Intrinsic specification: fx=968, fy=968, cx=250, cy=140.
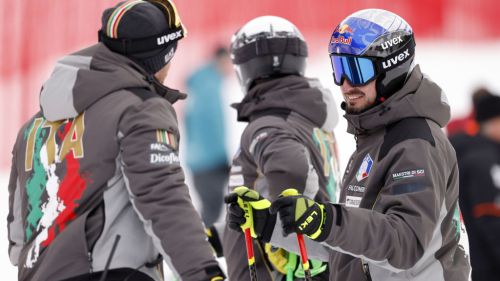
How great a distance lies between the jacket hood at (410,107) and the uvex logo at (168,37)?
0.89 m

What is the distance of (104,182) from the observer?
3488 millimetres

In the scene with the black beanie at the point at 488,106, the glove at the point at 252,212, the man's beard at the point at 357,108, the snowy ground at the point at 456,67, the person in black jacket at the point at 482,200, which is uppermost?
the man's beard at the point at 357,108

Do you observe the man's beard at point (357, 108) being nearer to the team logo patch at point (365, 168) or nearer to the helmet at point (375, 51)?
the helmet at point (375, 51)

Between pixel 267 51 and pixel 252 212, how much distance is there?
1.62 metres

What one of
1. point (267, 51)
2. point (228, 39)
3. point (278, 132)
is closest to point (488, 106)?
point (267, 51)

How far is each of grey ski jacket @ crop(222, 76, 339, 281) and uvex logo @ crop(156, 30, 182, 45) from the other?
0.65 metres

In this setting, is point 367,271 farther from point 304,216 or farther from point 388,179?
point 304,216

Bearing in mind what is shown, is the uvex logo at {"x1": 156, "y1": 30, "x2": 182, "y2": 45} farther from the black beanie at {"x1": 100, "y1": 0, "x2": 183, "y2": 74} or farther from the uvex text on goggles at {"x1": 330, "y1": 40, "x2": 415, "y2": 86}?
the uvex text on goggles at {"x1": 330, "y1": 40, "x2": 415, "y2": 86}

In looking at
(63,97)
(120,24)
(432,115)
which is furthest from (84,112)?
(432,115)

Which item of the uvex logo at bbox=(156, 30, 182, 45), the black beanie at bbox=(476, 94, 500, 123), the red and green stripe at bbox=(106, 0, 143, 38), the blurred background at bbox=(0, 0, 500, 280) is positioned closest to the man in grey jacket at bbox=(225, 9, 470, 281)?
the uvex logo at bbox=(156, 30, 182, 45)

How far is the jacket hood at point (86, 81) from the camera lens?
11.7ft

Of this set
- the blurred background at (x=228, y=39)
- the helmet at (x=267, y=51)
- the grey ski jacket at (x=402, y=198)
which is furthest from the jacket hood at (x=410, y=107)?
the blurred background at (x=228, y=39)

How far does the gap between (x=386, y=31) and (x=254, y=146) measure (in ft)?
3.76

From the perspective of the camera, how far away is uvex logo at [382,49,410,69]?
10.9 ft
